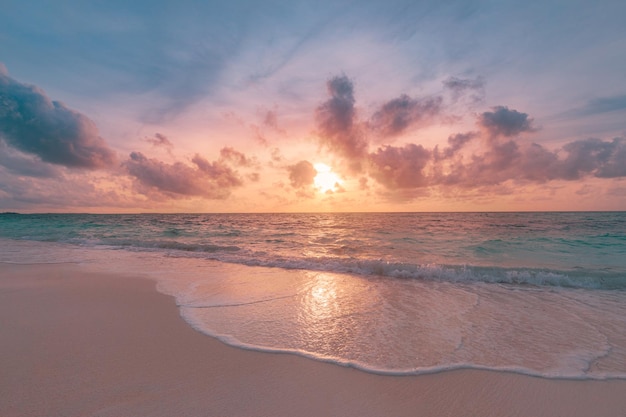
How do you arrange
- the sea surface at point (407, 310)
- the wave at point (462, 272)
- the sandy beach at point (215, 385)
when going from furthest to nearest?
the wave at point (462, 272), the sea surface at point (407, 310), the sandy beach at point (215, 385)

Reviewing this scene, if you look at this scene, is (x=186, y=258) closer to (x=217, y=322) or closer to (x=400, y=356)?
(x=217, y=322)

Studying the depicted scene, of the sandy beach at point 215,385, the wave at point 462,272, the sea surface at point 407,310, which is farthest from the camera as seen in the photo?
the wave at point 462,272

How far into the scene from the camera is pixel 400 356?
13.6ft

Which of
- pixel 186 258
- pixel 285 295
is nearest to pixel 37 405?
pixel 285 295

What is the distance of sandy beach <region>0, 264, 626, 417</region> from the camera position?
3.01 m

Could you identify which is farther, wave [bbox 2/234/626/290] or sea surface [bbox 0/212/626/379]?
wave [bbox 2/234/626/290]

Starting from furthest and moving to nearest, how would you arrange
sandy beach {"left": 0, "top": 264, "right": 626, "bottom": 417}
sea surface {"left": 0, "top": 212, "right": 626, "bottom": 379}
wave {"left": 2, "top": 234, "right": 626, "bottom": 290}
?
wave {"left": 2, "top": 234, "right": 626, "bottom": 290} < sea surface {"left": 0, "top": 212, "right": 626, "bottom": 379} < sandy beach {"left": 0, "top": 264, "right": 626, "bottom": 417}

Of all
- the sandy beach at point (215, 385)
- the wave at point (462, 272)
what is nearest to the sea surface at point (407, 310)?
the wave at point (462, 272)

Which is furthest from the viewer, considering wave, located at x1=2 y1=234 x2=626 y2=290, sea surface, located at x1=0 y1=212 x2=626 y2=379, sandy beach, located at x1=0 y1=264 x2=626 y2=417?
wave, located at x1=2 y1=234 x2=626 y2=290

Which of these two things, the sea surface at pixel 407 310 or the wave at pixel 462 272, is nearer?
the sea surface at pixel 407 310

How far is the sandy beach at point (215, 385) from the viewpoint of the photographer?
3006 millimetres

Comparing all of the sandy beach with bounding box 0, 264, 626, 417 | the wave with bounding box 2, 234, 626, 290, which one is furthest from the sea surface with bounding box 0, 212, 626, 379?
the sandy beach with bounding box 0, 264, 626, 417

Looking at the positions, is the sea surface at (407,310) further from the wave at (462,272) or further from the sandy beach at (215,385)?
the sandy beach at (215,385)

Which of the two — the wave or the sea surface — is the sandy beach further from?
the wave
